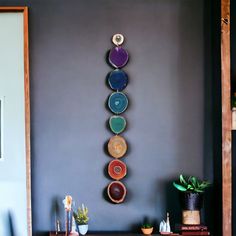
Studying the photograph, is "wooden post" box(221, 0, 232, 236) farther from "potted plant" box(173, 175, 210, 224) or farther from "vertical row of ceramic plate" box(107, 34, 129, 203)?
"vertical row of ceramic plate" box(107, 34, 129, 203)

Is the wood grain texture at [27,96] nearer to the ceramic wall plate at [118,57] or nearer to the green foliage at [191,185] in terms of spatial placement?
the ceramic wall plate at [118,57]

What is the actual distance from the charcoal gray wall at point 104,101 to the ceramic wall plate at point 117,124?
0.13 feet

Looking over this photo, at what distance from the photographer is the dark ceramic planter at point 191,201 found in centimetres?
241

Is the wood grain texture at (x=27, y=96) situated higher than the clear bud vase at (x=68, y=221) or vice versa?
the wood grain texture at (x=27, y=96)

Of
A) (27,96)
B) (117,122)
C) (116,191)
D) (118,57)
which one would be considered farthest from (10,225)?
(118,57)

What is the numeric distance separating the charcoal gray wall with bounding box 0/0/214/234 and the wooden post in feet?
0.67

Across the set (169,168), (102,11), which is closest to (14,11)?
(102,11)

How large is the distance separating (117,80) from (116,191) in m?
0.62

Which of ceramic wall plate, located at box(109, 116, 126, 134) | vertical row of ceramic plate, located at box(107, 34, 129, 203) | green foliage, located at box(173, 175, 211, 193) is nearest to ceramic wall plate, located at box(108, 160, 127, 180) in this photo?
vertical row of ceramic plate, located at box(107, 34, 129, 203)

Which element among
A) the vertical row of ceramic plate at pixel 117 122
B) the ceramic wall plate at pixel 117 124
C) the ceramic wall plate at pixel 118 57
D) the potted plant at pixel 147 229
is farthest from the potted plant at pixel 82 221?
the ceramic wall plate at pixel 118 57

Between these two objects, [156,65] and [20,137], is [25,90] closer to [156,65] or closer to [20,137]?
[20,137]

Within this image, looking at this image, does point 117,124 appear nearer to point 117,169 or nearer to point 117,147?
point 117,147

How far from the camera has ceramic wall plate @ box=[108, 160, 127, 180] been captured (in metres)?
2.54

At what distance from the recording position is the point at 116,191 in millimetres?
2539
